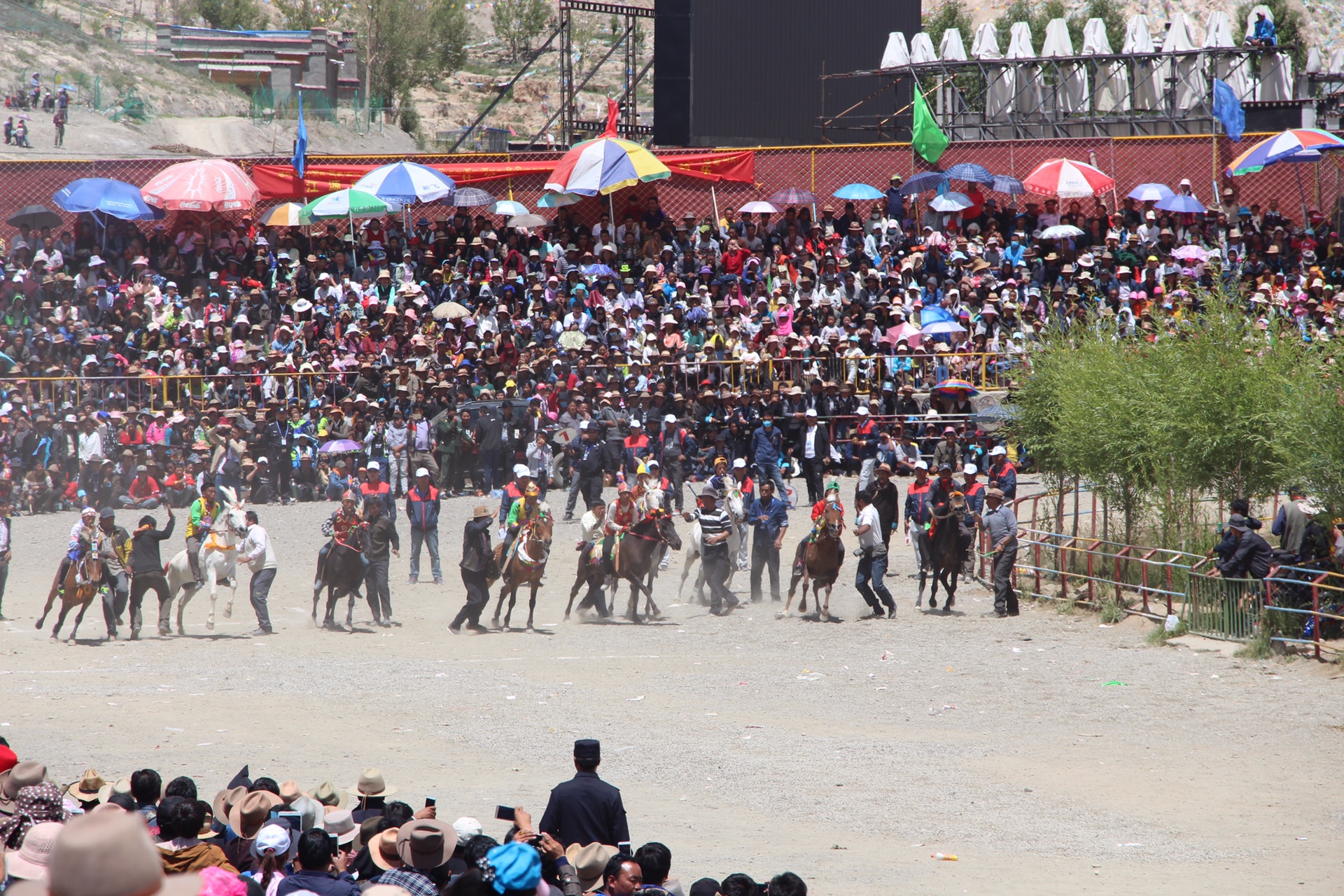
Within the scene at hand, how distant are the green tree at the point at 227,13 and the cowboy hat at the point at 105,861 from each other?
73.7 meters

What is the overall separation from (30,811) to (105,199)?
75.6ft

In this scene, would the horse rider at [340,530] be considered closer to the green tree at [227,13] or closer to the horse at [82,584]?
the horse at [82,584]

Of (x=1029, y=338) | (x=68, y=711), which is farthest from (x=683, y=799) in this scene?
(x=1029, y=338)

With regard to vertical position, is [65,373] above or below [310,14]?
below

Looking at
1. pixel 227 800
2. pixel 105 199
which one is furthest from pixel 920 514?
pixel 105 199

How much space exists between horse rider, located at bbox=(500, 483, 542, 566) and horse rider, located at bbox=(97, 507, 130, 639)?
13.6ft

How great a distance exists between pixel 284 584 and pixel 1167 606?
11.1m

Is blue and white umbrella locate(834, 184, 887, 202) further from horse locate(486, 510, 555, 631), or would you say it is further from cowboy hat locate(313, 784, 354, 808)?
cowboy hat locate(313, 784, 354, 808)

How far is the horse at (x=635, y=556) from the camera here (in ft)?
53.7

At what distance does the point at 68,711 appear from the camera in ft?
40.0

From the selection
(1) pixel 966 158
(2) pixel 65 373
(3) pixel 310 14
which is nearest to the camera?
(2) pixel 65 373

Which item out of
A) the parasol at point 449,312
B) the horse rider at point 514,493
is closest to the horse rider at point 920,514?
the horse rider at point 514,493

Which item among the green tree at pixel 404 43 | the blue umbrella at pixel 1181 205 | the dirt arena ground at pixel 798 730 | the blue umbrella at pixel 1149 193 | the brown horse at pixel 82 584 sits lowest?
the dirt arena ground at pixel 798 730

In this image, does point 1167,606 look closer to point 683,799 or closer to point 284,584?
point 683,799
